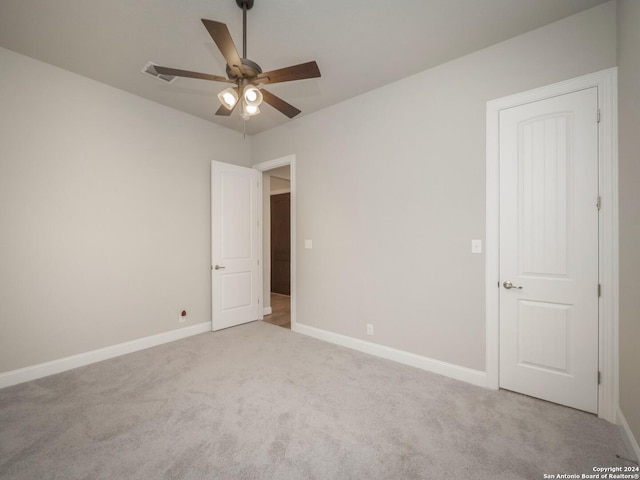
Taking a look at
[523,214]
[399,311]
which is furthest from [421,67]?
[399,311]

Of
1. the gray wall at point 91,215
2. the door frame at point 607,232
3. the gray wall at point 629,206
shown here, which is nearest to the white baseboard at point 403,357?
the door frame at point 607,232

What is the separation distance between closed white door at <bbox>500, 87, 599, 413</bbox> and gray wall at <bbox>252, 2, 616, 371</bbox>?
0.64 feet

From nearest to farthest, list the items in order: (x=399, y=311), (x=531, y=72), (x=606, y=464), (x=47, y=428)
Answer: (x=606, y=464), (x=47, y=428), (x=531, y=72), (x=399, y=311)

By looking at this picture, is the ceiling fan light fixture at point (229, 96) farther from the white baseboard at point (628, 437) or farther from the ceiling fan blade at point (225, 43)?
the white baseboard at point (628, 437)

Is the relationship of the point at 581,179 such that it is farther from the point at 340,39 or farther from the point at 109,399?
the point at 109,399

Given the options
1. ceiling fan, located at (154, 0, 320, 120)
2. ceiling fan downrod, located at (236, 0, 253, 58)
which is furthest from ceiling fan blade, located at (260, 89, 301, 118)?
ceiling fan downrod, located at (236, 0, 253, 58)

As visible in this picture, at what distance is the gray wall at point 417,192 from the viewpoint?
2.20 m

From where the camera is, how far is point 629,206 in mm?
1671

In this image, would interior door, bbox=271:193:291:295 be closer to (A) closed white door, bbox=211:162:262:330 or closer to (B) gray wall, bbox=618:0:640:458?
(A) closed white door, bbox=211:162:262:330

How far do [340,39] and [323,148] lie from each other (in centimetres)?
133

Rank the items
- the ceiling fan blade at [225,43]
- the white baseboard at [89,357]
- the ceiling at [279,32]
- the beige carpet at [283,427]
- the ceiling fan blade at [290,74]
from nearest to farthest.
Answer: the ceiling fan blade at [225,43], the beige carpet at [283,427], the ceiling fan blade at [290,74], the ceiling at [279,32], the white baseboard at [89,357]

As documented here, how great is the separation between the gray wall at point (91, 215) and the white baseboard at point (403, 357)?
1.66 m

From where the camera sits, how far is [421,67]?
2.62 m

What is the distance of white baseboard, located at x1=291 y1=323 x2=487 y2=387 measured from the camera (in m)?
2.42
